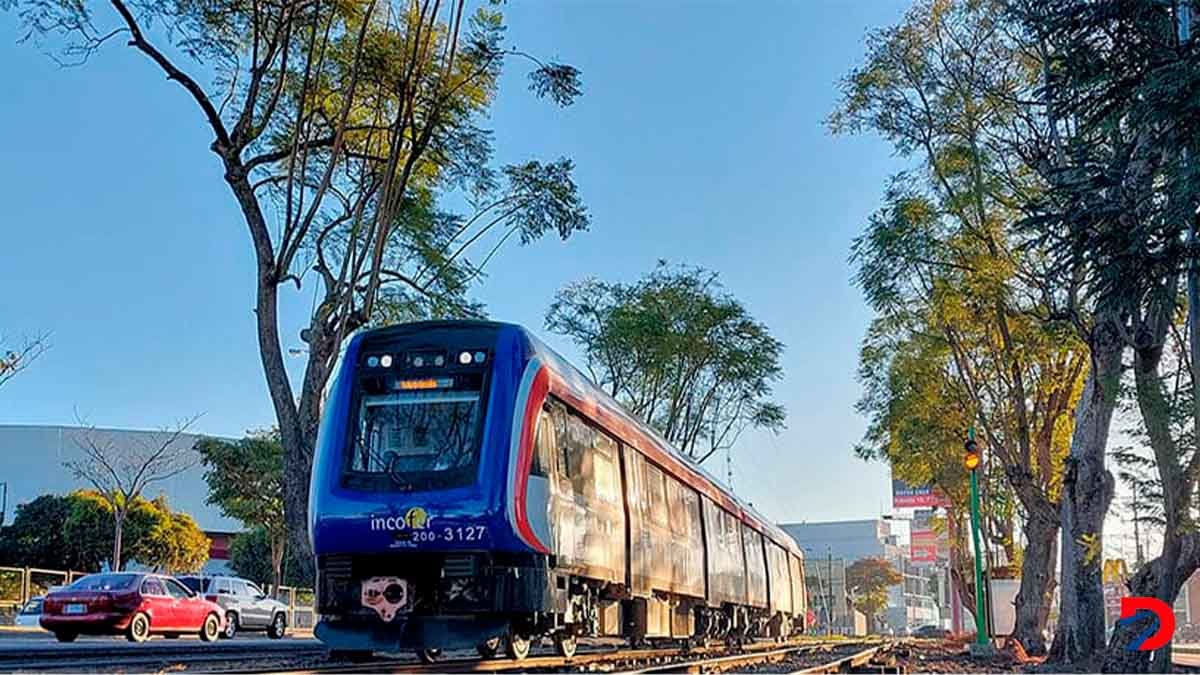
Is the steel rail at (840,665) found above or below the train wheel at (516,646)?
below

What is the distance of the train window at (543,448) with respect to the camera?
11065 millimetres

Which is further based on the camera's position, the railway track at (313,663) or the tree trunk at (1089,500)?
the tree trunk at (1089,500)

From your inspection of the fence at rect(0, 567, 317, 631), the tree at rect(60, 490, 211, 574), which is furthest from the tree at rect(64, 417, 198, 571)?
the fence at rect(0, 567, 317, 631)

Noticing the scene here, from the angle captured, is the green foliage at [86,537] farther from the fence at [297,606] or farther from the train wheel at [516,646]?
the train wheel at [516,646]

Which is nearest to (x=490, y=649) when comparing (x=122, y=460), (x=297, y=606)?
(x=297, y=606)

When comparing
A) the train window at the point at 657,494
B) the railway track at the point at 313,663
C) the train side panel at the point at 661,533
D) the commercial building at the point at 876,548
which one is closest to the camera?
the railway track at the point at 313,663

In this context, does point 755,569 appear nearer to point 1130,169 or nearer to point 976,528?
point 976,528

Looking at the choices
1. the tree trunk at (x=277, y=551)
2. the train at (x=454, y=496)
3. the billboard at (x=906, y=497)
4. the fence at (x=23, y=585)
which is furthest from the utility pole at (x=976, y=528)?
the billboard at (x=906, y=497)

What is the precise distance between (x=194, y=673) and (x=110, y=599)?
27.7 feet

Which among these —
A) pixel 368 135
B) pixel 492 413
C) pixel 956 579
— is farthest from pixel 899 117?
pixel 956 579

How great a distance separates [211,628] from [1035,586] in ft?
59.2

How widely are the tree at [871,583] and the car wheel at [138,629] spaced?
229 ft

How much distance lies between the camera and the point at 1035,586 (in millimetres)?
27594

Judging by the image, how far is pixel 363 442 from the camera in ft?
36.4
